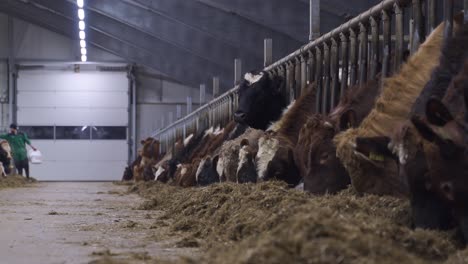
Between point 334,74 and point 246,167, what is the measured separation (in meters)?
1.30

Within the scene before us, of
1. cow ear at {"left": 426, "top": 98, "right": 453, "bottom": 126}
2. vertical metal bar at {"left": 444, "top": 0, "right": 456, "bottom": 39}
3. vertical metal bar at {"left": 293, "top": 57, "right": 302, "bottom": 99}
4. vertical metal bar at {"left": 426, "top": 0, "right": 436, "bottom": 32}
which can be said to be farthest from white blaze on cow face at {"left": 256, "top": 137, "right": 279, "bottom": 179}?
cow ear at {"left": 426, "top": 98, "right": 453, "bottom": 126}

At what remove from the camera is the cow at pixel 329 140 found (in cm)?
696

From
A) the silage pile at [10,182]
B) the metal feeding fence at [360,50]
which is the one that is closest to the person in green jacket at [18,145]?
the silage pile at [10,182]

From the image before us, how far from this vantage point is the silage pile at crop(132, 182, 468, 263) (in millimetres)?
2797

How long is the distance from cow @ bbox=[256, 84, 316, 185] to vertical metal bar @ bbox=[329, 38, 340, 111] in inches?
13.3

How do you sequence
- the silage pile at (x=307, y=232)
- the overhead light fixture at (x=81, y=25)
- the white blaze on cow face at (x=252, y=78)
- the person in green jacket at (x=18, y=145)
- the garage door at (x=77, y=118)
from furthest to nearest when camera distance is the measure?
the garage door at (x=77, y=118), the person in green jacket at (x=18, y=145), the overhead light fixture at (x=81, y=25), the white blaze on cow face at (x=252, y=78), the silage pile at (x=307, y=232)

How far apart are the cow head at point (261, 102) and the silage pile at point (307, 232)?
13.7 feet

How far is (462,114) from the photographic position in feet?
15.4

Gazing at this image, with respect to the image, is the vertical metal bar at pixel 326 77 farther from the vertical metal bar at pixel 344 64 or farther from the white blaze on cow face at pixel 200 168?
the white blaze on cow face at pixel 200 168

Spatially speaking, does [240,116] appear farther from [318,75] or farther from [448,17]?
[448,17]

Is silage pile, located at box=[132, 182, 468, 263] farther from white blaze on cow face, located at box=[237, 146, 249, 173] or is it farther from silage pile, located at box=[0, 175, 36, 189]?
silage pile, located at box=[0, 175, 36, 189]

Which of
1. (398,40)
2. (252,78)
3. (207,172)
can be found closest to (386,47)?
(398,40)

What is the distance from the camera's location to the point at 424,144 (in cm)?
444

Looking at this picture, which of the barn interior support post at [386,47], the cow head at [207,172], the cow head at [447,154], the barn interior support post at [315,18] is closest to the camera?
the cow head at [447,154]
